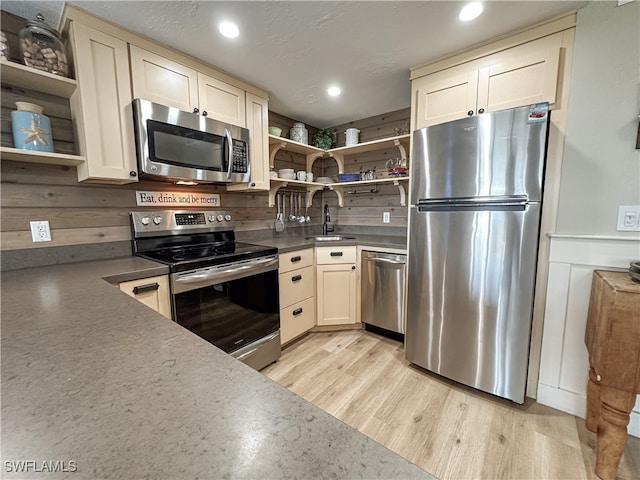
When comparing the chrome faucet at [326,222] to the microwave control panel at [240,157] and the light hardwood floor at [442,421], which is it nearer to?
the microwave control panel at [240,157]

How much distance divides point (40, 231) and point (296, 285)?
5.36ft

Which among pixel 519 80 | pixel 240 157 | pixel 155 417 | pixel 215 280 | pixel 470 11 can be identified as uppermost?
pixel 470 11

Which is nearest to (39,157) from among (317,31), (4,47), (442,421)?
(4,47)

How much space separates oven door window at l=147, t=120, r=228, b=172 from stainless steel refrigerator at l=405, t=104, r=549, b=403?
54.7 inches

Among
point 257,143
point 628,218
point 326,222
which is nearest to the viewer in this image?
point 628,218

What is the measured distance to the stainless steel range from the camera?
1544 mm

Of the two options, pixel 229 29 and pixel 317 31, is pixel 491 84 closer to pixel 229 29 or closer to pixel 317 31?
pixel 317 31

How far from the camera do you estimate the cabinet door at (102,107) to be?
1.38 metres

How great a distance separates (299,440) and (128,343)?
49 cm

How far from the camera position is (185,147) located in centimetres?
171

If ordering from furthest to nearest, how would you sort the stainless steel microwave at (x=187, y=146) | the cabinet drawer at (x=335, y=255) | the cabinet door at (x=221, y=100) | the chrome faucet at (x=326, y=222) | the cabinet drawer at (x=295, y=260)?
the chrome faucet at (x=326, y=222), the cabinet drawer at (x=335, y=255), the cabinet drawer at (x=295, y=260), the cabinet door at (x=221, y=100), the stainless steel microwave at (x=187, y=146)

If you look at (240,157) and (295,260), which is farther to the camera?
(295,260)

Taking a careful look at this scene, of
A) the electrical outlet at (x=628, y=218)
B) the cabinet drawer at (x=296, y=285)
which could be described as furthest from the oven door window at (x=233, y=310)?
the electrical outlet at (x=628, y=218)

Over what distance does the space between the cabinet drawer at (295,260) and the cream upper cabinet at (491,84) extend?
1.35m
